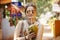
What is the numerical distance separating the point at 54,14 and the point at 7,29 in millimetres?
437

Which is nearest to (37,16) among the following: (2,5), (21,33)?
(21,33)

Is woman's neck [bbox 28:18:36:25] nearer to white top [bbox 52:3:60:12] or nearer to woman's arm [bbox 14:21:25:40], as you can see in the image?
woman's arm [bbox 14:21:25:40]

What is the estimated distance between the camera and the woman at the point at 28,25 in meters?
1.16

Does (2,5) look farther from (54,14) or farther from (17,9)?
(54,14)

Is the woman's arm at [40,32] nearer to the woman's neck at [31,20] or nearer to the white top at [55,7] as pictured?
the woman's neck at [31,20]

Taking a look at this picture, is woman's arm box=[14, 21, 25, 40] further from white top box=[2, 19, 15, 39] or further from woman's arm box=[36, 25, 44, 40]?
woman's arm box=[36, 25, 44, 40]

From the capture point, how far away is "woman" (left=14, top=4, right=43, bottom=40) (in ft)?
3.82

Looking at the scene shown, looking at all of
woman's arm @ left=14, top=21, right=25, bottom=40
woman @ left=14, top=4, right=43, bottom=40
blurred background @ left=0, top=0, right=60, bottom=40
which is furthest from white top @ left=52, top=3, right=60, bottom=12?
woman's arm @ left=14, top=21, right=25, bottom=40

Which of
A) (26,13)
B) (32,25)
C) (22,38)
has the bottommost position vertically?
(22,38)

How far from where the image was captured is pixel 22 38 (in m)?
1.17

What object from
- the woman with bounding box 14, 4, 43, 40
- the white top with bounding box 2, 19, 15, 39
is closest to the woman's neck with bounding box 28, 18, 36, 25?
the woman with bounding box 14, 4, 43, 40

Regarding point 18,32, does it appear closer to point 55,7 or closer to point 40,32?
point 40,32

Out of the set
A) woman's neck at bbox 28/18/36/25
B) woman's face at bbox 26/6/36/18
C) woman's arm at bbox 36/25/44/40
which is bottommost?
woman's arm at bbox 36/25/44/40

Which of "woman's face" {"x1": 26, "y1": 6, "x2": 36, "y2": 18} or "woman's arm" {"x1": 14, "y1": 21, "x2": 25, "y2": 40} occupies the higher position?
"woman's face" {"x1": 26, "y1": 6, "x2": 36, "y2": 18}
